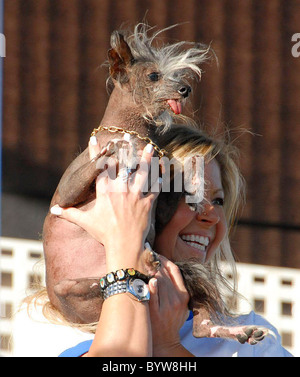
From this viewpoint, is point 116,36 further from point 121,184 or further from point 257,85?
point 257,85

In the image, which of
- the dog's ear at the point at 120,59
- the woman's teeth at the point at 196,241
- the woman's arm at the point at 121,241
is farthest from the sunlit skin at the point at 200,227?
the dog's ear at the point at 120,59

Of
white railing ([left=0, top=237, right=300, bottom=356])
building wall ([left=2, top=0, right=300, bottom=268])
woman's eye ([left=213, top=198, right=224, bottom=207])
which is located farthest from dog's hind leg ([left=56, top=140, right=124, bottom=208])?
building wall ([left=2, top=0, right=300, bottom=268])

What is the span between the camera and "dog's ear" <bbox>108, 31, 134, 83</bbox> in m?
2.45

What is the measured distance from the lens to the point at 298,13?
5.33 metres

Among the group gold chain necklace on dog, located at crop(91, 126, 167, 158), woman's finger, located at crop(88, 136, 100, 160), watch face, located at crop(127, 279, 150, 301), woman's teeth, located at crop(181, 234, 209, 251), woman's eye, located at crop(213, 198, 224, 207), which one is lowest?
watch face, located at crop(127, 279, 150, 301)

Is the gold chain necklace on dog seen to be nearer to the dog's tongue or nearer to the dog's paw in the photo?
the dog's tongue

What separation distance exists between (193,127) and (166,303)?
944mm

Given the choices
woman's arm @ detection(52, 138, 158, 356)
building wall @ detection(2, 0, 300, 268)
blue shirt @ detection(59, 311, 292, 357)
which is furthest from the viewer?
building wall @ detection(2, 0, 300, 268)

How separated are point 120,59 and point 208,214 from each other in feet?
2.15

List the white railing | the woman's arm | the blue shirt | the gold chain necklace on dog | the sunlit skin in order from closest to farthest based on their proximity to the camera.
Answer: the woman's arm → the blue shirt → the gold chain necklace on dog → the sunlit skin → the white railing

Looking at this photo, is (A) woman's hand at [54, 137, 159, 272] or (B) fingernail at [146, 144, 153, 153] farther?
(B) fingernail at [146, 144, 153, 153]

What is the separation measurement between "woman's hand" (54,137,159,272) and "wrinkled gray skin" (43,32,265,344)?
44 mm

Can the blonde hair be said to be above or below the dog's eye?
below

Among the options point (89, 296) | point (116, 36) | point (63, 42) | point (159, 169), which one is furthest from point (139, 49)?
point (63, 42)
